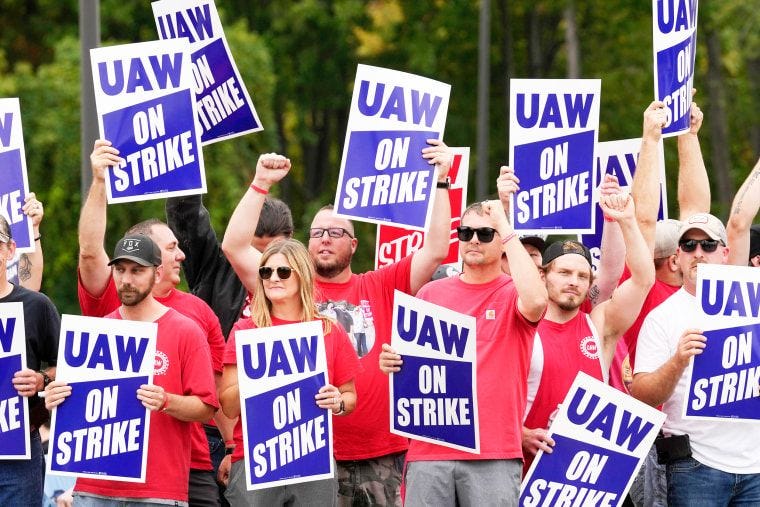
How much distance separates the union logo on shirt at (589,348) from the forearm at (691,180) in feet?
4.66

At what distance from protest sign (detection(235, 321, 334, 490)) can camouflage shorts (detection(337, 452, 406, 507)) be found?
774 millimetres

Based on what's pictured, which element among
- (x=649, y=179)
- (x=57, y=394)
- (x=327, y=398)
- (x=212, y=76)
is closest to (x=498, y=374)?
(x=327, y=398)

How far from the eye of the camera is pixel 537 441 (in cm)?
711

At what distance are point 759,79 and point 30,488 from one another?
22.5m

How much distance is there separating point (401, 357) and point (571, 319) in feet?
2.83

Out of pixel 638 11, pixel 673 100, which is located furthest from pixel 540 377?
pixel 638 11

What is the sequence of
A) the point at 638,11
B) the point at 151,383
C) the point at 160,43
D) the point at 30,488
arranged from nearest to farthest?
the point at 151,383, the point at 30,488, the point at 160,43, the point at 638,11

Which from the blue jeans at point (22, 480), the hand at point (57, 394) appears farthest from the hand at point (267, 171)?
the blue jeans at point (22, 480)

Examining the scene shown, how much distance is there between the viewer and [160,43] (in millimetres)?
7645

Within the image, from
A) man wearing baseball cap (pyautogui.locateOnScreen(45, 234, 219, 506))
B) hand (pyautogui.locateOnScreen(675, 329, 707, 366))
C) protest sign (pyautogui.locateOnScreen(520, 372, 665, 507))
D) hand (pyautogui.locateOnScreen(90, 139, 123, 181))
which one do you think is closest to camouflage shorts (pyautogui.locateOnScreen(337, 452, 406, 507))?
protest sign (pyautogui.locateOnScreen(520, 372, 665, 507))

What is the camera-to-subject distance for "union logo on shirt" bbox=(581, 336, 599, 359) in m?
7.24

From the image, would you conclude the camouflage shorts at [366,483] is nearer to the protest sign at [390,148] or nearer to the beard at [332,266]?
the beard at [332,266]

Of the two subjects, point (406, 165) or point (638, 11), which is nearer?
point (406, 165)

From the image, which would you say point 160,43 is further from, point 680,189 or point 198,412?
point 680,189
